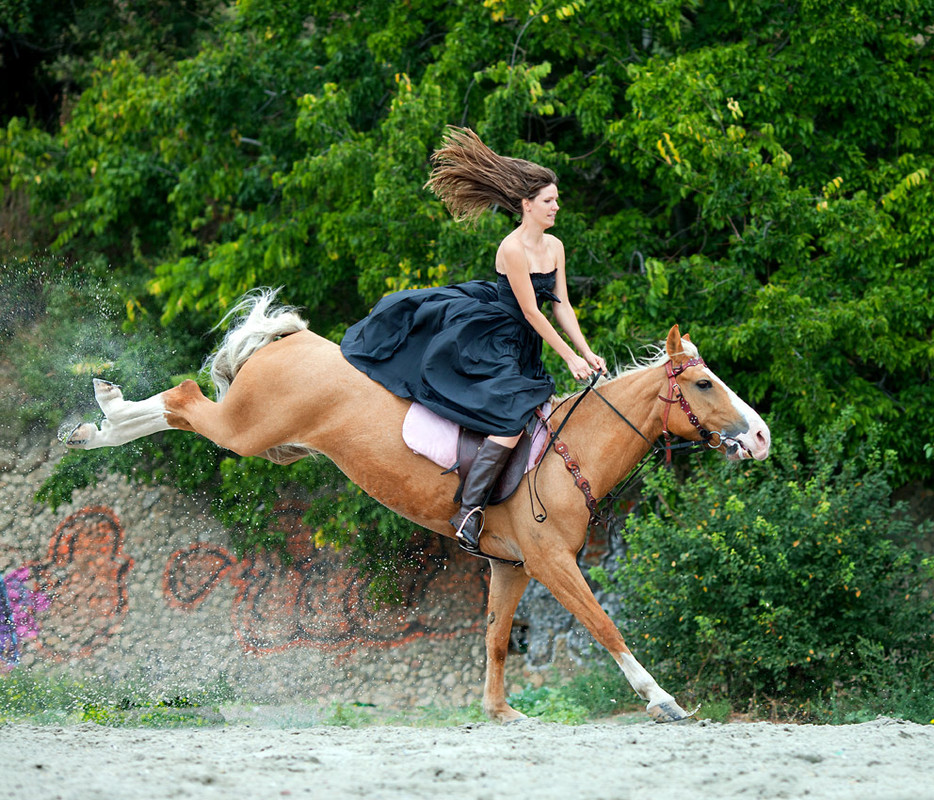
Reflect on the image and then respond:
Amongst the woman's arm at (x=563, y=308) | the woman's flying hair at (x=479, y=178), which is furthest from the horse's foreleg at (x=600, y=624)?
the woman's flying hair at (x=479, y=178)

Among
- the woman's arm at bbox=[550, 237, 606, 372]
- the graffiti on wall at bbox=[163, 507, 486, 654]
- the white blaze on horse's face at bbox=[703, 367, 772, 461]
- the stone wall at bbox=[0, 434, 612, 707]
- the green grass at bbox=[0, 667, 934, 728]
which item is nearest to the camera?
the white blaze on horse's face at bbox=[703, 367, 772, 461]

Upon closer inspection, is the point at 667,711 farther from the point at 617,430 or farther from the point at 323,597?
the point at 323,597

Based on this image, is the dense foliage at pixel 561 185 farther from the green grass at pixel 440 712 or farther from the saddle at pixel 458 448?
the saddle at pixel 458 448

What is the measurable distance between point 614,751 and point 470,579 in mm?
8020

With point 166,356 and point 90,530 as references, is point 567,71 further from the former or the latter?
point 90,530

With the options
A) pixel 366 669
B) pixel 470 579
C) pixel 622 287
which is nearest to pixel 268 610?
pixel 366 669

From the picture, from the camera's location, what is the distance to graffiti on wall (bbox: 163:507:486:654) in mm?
12461

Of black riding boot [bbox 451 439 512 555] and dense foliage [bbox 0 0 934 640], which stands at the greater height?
dense foliage [bbox 0 0 934 640]

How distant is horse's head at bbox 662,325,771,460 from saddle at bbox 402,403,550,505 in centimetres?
82

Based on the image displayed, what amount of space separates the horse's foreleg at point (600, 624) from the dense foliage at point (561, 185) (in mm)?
4385

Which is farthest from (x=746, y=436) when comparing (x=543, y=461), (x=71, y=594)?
(x=71, y=594)

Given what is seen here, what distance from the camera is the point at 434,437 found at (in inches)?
238

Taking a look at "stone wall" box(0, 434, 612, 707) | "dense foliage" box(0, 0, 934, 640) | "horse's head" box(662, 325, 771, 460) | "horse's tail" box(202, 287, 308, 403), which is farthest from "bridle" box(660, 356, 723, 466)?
"stone wall" box(0, 434, 612, 707)

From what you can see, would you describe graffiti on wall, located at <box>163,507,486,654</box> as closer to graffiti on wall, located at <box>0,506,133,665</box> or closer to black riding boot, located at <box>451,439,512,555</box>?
graffiti on wall, located at <box>0,506,133,665</box>
